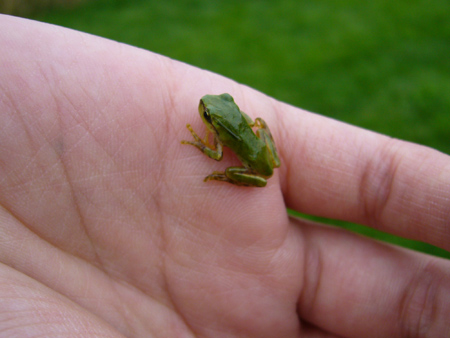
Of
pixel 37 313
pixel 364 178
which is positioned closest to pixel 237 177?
pixel 364 178

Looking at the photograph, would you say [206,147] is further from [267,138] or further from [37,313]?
[37,313]

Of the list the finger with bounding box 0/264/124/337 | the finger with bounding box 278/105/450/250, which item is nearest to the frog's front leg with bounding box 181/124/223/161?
the finger with bounding box 278/105/450/250

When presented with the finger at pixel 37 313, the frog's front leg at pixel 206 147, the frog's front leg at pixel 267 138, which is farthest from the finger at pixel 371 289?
the finger at pixel 37 313

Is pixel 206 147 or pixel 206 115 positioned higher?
pixel 206 115

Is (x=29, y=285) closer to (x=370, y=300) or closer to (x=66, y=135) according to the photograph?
(x=66, y=135)

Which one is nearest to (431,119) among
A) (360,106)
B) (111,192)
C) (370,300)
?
(360,106)

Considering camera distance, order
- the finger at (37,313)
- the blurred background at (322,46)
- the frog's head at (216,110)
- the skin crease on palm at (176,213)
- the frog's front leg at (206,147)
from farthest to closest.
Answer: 1. the blurred background at (322,46)
2. the frog's head at (216,110)
3. the frog's front leg at (206,147)
4. the skin crease on palm at (176,213)
5. the finger at (37,313)

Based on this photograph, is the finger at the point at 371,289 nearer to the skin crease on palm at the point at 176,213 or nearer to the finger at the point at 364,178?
the skin crease on palm at the point at 176,213
